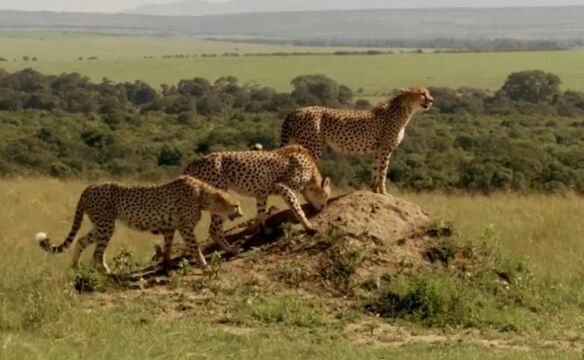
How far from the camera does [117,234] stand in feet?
34.3

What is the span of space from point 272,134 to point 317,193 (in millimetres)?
15048

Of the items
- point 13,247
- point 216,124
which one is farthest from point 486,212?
point 216,124

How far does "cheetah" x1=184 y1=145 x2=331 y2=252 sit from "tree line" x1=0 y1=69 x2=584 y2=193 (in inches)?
304

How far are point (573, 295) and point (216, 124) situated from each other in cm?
2282

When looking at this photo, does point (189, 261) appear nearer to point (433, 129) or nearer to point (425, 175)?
point (425, 175)

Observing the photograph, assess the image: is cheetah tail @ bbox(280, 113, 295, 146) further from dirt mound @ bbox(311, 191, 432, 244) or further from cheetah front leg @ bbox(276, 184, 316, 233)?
cheetah front leg @ bbox(276, 184, 316, 233)

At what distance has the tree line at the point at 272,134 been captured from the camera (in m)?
18.2

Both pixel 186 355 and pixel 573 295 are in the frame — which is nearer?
pixel 186 355

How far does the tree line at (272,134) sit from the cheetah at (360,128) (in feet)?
22.1

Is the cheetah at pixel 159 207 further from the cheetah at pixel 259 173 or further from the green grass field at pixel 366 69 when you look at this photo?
the green grass field at pixel 366 69

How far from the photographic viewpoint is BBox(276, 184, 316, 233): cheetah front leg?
8211mm

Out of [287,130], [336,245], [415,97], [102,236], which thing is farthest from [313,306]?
[415,97]

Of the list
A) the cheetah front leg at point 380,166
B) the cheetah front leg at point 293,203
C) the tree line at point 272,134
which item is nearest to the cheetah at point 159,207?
the cheetah front leg at point 293,203

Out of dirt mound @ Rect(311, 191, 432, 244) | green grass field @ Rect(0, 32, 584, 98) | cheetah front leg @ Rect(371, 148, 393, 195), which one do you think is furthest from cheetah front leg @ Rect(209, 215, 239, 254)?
green grass field @ Rect(0, 32, 584, 98)
